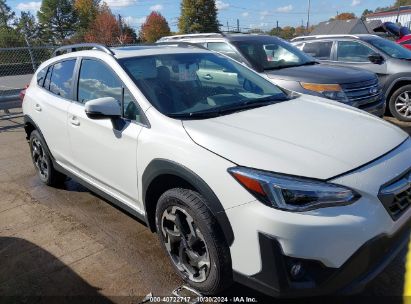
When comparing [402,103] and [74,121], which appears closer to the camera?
[74,121]

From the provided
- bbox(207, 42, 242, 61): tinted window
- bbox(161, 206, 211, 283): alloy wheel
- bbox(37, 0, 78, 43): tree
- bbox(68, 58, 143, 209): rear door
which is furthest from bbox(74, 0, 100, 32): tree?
bbox(161, 206, 211, 283): alloy wheel

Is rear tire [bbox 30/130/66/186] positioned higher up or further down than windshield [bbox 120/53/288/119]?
further down

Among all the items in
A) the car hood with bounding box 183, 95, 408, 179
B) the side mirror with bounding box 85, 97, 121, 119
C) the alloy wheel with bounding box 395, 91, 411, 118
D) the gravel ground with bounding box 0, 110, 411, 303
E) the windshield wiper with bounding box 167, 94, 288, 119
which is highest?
the side mirror with bounding box 85, 97, 121, 119

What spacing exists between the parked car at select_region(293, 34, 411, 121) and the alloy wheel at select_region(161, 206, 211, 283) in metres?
6.06

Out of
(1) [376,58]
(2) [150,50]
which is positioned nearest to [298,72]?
(1) [376,58]

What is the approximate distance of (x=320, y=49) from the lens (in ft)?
27.4

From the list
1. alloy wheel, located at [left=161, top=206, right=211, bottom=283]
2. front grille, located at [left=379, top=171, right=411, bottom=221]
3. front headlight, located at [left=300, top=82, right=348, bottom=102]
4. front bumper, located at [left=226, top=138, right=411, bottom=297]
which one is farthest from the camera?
front headlight, located at [left=300, top=82, right=348, bottom=102]

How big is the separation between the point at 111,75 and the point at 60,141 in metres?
1.22

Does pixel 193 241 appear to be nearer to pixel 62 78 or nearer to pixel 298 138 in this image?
→ pixel 298 138

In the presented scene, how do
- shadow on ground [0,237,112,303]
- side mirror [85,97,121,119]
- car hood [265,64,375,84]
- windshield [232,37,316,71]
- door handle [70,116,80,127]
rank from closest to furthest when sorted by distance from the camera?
1. shadow on ground [0,237,112,303]
2. side mirror [85,97,121,119]
3. door handle [70,116,80,127]
4. car hood [265,64,375,84]
5. windshield [232,37,316,71]

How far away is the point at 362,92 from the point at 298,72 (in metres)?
1.02

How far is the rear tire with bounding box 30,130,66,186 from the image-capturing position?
15.3ft

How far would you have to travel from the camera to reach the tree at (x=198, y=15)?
60.2 metres

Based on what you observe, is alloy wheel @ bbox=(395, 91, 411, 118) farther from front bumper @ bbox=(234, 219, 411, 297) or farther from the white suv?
front bumper @ bbox=(234, 219, 411, 297)
